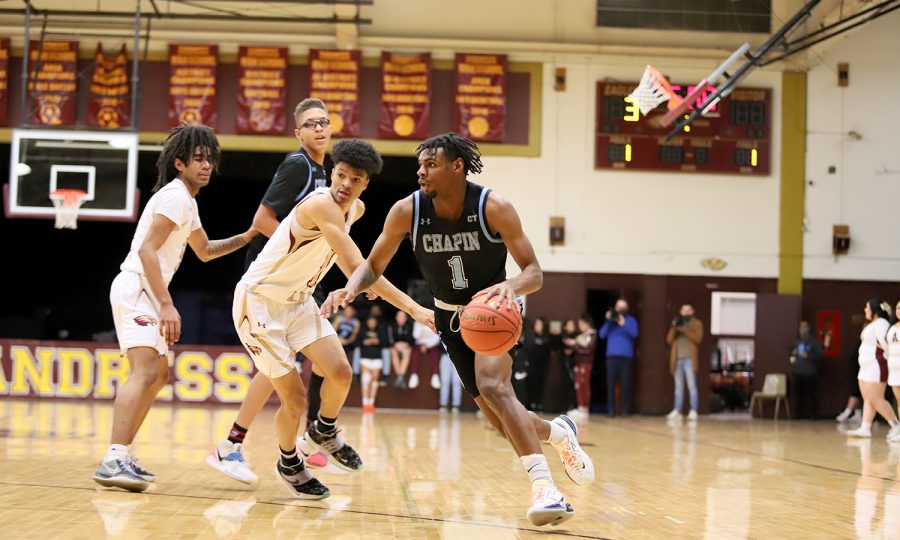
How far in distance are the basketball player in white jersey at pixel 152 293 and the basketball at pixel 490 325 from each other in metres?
1.79

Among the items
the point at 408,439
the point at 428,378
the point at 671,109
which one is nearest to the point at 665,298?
the point at 671,109

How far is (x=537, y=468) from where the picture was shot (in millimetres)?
4664

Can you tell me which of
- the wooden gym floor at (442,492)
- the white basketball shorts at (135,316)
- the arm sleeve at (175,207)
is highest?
the arm sleeve at (175,207)

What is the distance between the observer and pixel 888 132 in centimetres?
1794

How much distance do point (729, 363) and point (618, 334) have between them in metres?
2.92

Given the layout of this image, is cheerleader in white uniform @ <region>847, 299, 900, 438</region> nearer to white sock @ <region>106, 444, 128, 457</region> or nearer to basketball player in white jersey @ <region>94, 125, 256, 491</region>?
basketball player in white jersey @ <region>94, 125, 256, 491</region>

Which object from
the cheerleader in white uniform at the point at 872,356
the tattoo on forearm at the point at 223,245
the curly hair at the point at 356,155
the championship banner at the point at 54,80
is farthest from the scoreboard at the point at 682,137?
the curly hair at the point at 356,155

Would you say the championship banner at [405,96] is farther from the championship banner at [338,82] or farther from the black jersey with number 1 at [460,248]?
the black jersey with number 1 at [460,248]

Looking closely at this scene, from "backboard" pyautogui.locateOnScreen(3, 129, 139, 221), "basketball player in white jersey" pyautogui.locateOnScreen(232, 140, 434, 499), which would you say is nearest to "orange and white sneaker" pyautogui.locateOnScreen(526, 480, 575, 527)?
"basketball player in white jersey" pyautogui.locateOnScreen(232, 140, 434, 499)

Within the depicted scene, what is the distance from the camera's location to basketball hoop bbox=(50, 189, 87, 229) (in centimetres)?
1395

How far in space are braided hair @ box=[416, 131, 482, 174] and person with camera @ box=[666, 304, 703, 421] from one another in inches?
493

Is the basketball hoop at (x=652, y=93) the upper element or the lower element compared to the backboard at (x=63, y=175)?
upper

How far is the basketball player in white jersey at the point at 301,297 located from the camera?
531 cm

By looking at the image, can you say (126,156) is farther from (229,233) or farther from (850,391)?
(850,391)
